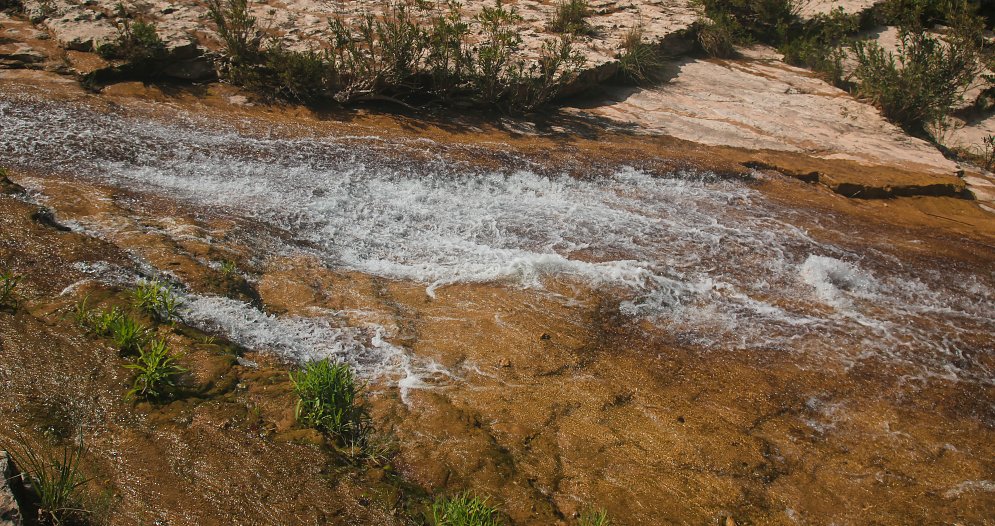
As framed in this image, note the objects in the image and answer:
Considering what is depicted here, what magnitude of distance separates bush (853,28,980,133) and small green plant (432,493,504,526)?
11.0 meters

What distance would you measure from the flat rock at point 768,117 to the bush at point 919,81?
0.37m

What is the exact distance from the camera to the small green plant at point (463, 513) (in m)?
2.82

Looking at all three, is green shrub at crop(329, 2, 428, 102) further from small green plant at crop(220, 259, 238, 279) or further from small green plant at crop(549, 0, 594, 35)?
small green plant at crop(220, 259, 238, 279)

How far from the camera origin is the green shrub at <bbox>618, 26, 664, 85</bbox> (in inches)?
428

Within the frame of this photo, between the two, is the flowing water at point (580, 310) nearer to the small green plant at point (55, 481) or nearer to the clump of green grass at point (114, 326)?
the clump of green grass at point (114, 326)

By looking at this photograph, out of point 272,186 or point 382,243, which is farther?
point 272,186

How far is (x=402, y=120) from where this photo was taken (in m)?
8.97

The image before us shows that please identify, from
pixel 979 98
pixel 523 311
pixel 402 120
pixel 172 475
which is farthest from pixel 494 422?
Answer: pixel 979 98

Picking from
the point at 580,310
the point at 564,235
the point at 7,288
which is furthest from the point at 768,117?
the point at 7,288

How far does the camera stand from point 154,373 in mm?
3295

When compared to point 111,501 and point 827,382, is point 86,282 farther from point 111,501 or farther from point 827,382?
point 827,382

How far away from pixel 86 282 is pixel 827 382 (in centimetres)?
518

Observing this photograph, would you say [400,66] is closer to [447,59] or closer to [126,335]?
[447,59]

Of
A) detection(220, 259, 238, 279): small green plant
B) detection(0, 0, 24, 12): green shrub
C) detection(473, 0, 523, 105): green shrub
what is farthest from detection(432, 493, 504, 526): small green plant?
detection(0, 0, 24, 12): green shrub
